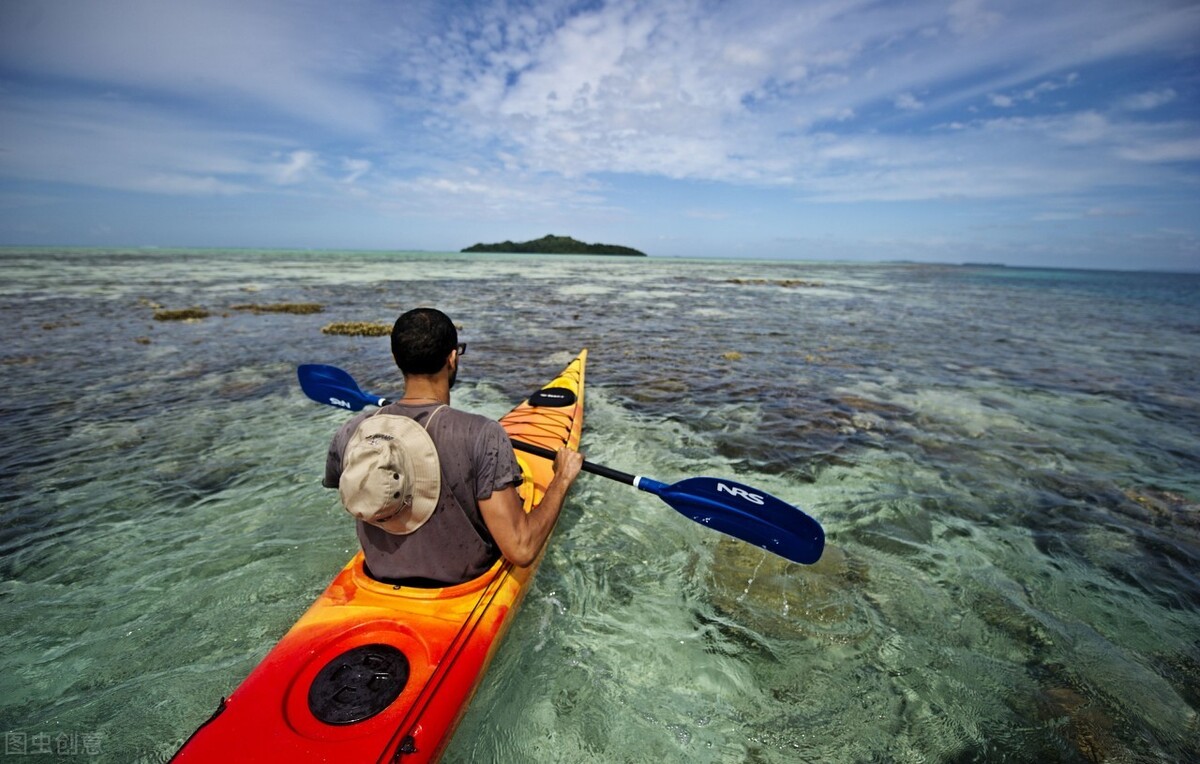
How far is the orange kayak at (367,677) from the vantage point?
238 centimetres

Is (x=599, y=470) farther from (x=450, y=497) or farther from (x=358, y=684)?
(x=358, y=684)

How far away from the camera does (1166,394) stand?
1136 cm

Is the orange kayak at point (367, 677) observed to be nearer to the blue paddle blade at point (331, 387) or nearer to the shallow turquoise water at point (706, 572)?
the shallow turquoise water at point (706, 572)

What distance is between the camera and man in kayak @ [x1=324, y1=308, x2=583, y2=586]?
8.86 feet

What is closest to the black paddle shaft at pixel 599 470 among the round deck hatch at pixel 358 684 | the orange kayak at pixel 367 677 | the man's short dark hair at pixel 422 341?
the orange kayak at pixel 367 677

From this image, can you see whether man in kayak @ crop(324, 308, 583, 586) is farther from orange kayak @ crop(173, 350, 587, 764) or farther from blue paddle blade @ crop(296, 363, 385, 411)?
blue paddle blade @ crop(296, 363, 385, 411)

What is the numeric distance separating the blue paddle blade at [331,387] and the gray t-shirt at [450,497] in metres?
3.06

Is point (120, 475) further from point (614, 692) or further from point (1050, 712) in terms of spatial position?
point (1050, 712)

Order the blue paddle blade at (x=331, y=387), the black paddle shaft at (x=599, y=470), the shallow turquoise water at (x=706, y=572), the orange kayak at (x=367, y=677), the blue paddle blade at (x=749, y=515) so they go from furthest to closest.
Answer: the blue paddle blade at (x=331, y=387), the black paddle shaft at (x=599, y=470), the blue paddle blade at (x=749, y=515), the shallow turquoise water at (x=706, y=572), the orange kayak at (x=367, y=677)

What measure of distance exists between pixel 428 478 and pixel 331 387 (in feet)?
13.1

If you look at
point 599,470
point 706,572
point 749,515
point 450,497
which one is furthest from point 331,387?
point 749,515

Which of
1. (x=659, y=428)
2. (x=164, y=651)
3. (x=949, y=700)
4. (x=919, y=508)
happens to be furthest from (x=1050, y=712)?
(x=164, y=651)

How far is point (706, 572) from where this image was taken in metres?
4.99

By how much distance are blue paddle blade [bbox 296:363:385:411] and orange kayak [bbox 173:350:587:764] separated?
3039 mm
